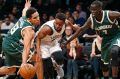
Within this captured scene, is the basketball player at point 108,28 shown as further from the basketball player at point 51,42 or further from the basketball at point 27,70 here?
the basketball at point 27,70

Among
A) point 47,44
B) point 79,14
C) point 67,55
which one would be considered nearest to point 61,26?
point 47,44

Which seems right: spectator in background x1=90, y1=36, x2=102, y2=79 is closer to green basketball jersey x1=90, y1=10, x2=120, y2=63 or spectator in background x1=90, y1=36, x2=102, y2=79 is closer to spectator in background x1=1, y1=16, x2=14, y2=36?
green basketball jersey x1=90, y1=10, x2=120, y2=63

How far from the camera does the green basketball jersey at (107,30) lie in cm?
904

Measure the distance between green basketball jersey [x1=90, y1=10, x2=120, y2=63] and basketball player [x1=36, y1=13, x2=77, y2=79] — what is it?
2.44 ft

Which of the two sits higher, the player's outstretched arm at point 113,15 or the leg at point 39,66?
the player's outstretched arm at point 113,15

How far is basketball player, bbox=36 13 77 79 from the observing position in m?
9.40

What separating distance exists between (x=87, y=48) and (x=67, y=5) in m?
3.79

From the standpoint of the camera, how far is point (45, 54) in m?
9.85

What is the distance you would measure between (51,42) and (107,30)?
4.52 ft

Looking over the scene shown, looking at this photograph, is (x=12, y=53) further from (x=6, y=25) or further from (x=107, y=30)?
(x=6, y=25)

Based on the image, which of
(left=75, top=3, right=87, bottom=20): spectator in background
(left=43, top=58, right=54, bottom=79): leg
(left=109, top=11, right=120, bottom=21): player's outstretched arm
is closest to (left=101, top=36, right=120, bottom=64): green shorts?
(left=109, top=11, right=120, bottom=21): player's outstretched arm

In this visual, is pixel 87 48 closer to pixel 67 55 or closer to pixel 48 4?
pixel 67 55

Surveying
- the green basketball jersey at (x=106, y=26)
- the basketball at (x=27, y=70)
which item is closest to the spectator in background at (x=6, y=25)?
the green basketball jersey at (x=106, y=26)

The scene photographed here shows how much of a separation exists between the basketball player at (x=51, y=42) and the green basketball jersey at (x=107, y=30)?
2.44 feet
